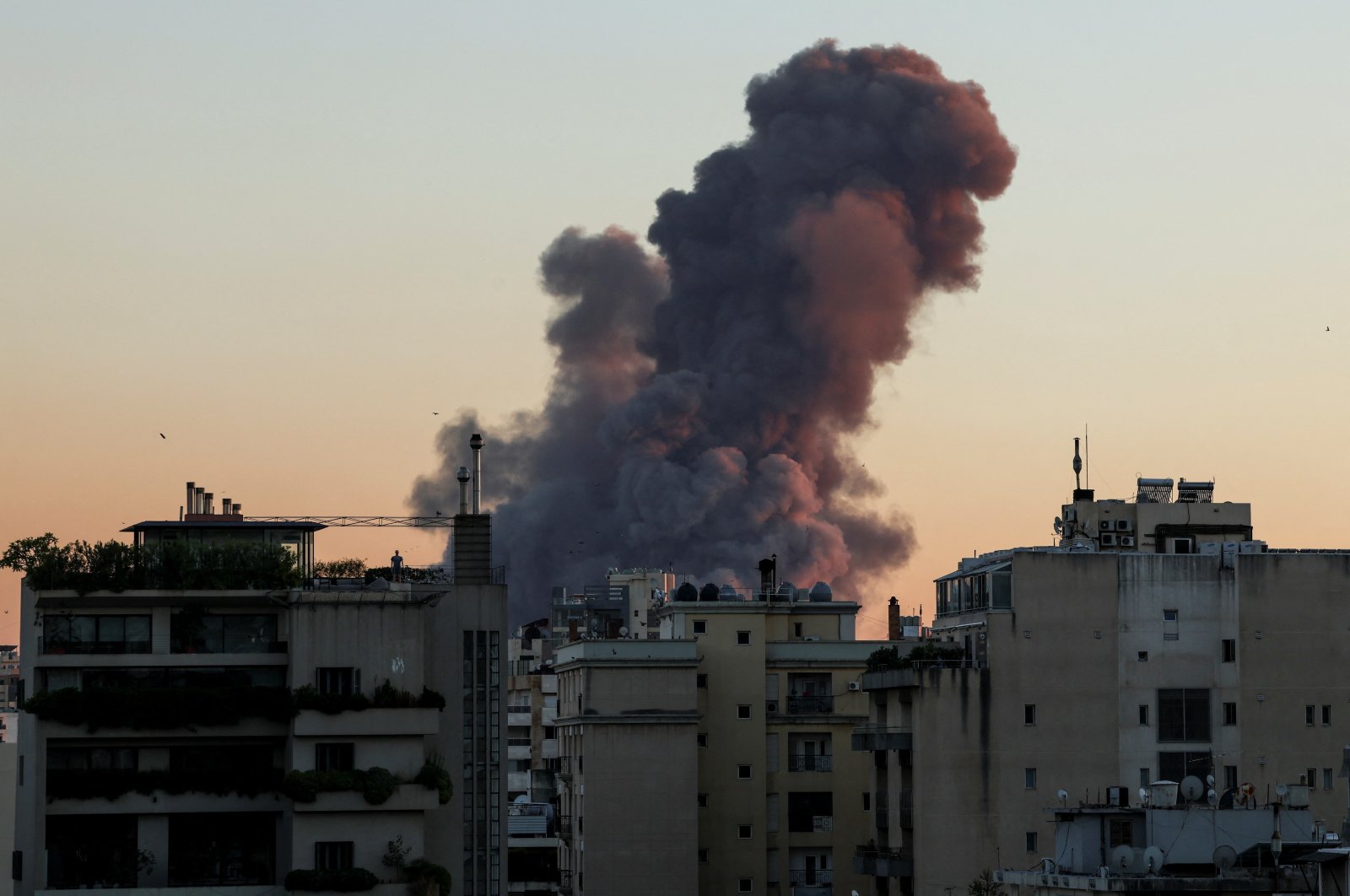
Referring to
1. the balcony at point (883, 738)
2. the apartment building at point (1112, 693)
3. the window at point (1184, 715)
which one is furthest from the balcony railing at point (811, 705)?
the window at point (1184, 715)

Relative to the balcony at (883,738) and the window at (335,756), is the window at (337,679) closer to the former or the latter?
the window at (335,756)

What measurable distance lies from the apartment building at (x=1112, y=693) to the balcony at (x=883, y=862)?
4.9 inches

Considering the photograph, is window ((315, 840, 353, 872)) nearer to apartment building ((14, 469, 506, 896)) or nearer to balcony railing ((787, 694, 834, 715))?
apartment building ((14, 469, 506, 896))

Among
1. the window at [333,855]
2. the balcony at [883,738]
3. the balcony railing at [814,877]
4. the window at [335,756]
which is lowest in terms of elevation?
the balcony railing at [814,877]

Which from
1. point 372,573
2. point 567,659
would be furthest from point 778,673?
point 372,573

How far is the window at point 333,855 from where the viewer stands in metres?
82.4

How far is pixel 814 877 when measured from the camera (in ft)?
365

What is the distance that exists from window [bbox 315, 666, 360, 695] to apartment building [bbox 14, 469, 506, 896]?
6cm

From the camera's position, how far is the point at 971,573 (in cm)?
9562

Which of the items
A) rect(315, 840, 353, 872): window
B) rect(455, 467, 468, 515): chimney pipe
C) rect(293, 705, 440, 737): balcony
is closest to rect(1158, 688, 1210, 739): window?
rect(455, 467, 468, 515): chimney pipe

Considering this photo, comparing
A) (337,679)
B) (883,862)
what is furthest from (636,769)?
(337,679)

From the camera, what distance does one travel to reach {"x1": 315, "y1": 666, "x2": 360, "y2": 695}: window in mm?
84125

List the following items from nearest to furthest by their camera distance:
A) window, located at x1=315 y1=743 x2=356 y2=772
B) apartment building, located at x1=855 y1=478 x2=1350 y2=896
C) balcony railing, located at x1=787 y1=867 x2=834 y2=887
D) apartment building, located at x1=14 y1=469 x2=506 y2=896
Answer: apartment building, located at x1=14 y1=469 x2=506 y2=896, window, located at x1=315 y1=743 x2=356 y2=772, apartment building, located at x1=855 y1=478 x2=1350 y2=896, balcony railing, located at x1=787 y1=867 x2=834 y2=887

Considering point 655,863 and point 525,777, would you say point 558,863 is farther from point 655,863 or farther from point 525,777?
point 525,777
